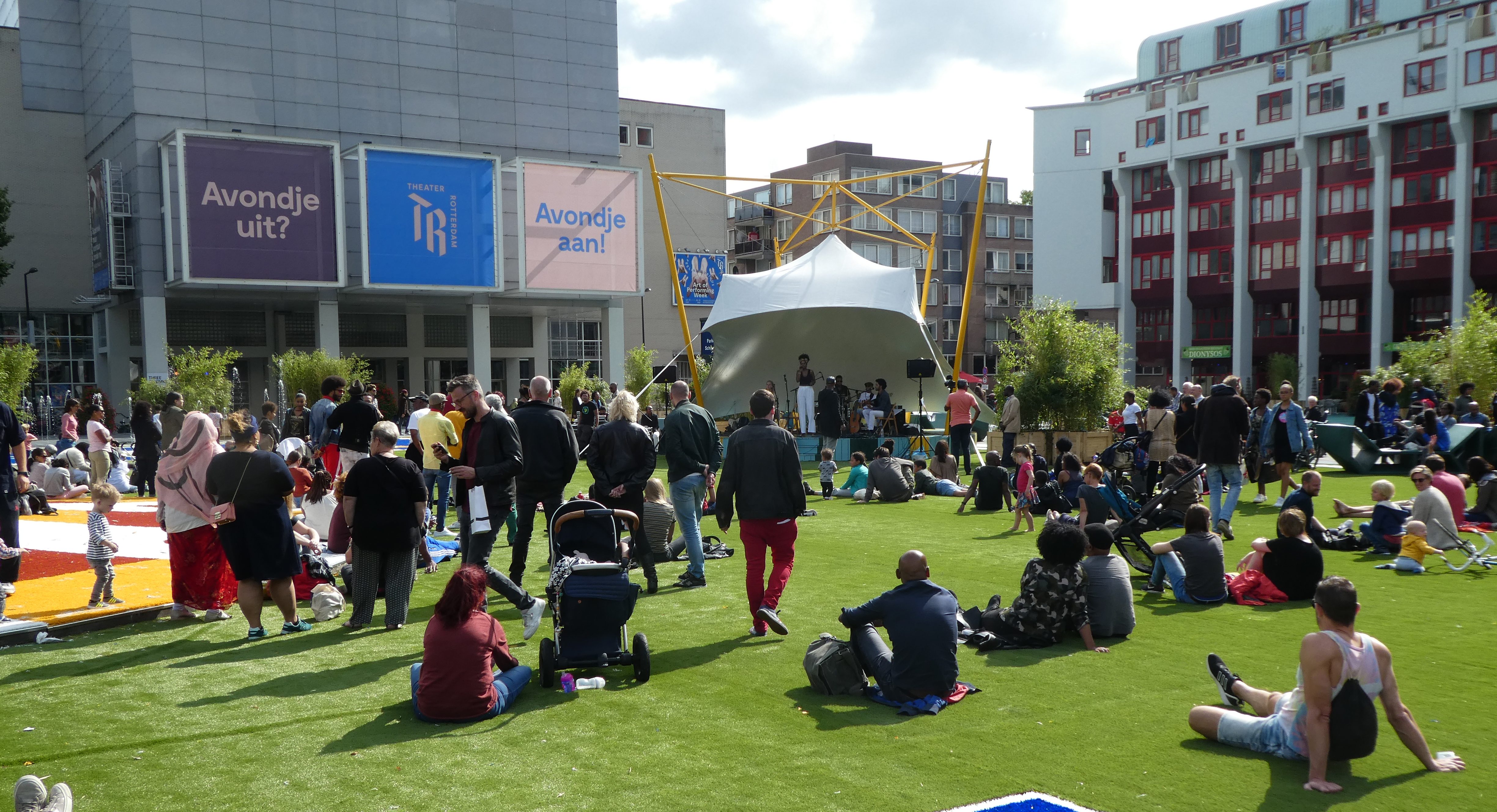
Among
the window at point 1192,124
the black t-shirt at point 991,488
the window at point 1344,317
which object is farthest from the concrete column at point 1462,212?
the black t-shirt at point 991,488

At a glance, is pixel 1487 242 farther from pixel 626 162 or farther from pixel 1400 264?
pixel 626 162

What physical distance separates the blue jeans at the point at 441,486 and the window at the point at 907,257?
65257 mm

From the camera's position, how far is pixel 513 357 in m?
53.7

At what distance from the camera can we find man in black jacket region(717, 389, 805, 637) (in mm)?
7445

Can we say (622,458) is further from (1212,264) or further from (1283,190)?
(1212,264)

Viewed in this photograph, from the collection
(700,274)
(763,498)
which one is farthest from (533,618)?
(700,274)

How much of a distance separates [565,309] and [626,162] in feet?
57.3

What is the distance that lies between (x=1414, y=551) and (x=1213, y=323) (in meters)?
50.3

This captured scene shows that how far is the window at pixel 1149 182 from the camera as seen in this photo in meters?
57.2

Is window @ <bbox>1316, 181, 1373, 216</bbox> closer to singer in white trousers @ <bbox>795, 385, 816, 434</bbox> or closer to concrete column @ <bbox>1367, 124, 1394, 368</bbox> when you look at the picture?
concrete column @ <bbox>1367, 124, 1394, 368</bbox>

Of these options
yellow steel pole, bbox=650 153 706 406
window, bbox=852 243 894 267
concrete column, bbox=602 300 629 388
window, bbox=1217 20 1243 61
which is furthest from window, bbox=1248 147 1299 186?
yellow steel pole, bbox=650 153 706 406

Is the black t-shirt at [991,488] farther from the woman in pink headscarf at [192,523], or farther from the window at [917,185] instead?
the window at [917,185]

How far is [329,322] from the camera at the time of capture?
42.5 m

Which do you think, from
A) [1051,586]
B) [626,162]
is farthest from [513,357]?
[1051,586]
